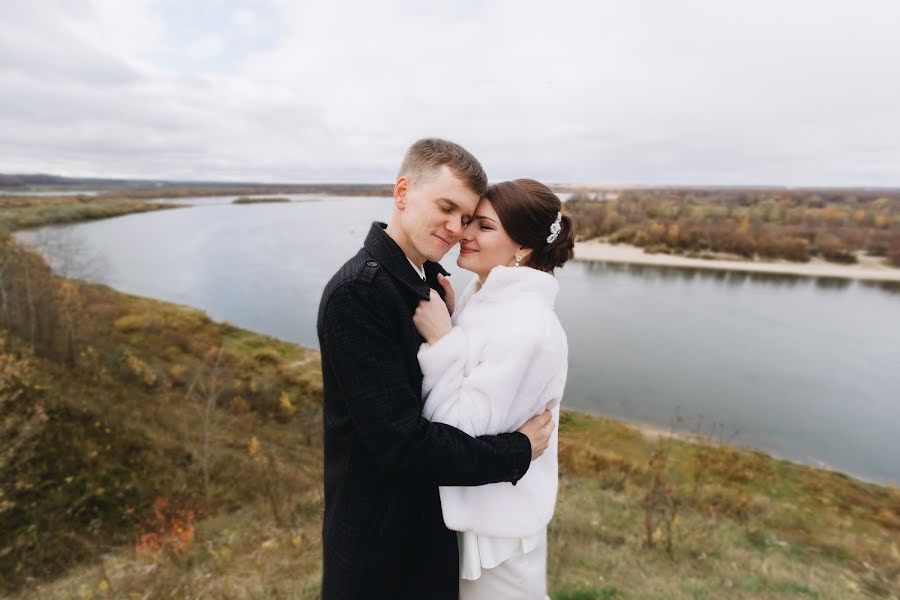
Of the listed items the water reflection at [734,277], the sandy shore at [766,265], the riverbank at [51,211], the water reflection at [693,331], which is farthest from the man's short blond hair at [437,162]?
the sandy shore at [766,265]

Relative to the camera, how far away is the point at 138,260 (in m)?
33.4

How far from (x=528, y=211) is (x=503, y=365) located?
2.12ft

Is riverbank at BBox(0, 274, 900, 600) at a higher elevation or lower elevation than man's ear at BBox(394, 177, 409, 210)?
lower

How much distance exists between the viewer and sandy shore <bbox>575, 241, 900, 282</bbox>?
1417 inches

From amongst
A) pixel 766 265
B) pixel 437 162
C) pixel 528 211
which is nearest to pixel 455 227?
pixel 437 162

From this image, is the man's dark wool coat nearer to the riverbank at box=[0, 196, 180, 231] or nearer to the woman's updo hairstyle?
the woman's updo hairstyle

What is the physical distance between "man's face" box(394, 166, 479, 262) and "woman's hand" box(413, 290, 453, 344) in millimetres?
170

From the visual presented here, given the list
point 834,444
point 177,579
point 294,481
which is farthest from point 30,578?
point 834,444

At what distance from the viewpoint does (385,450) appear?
1267 millimetres

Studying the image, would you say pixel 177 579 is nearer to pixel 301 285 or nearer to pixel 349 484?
pixel 349 484

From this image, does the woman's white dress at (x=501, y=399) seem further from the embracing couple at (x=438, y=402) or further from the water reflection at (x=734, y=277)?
the water reflection at (x=734, y=277)

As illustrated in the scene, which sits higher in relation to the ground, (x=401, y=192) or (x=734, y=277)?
(x=401, y=192)

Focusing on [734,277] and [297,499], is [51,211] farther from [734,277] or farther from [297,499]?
[734,277]

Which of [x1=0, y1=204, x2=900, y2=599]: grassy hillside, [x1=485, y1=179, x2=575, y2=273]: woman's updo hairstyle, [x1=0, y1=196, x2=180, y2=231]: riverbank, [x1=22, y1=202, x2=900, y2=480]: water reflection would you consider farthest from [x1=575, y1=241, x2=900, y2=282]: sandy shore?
[x1=0, y1=196, x2=180, y2=231]: riverbank
